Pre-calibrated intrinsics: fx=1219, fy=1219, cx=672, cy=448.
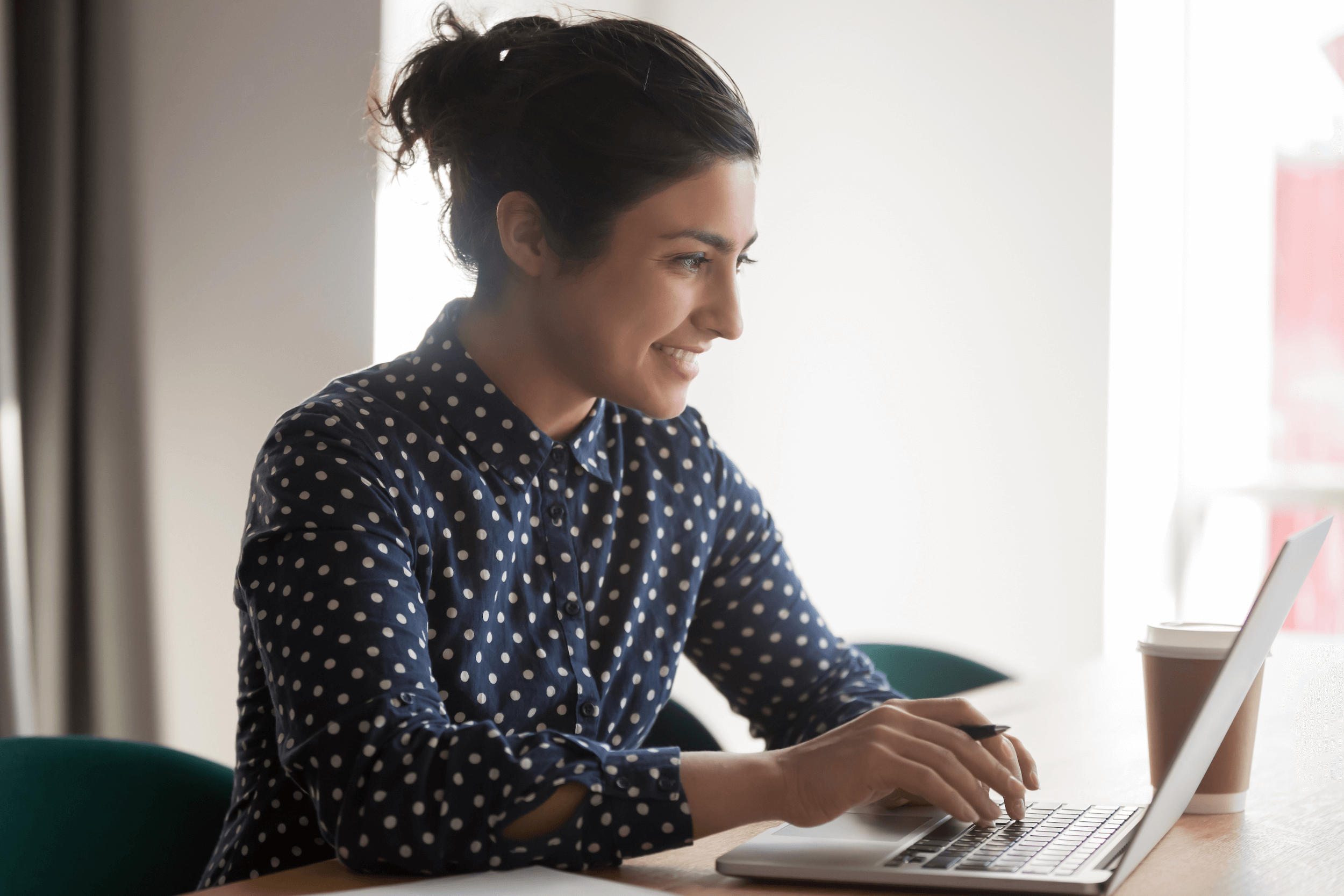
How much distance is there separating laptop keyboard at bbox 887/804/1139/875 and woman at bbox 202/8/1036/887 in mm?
26

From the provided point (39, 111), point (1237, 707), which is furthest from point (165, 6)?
point (1237, 707)

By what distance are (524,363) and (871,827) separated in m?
0.56

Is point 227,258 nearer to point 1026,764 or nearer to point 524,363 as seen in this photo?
point 524,363

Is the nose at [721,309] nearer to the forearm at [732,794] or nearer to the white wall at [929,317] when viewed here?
the forearm at [732,794]

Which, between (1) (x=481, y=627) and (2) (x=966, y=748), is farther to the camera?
(1) (x=481, y=627)

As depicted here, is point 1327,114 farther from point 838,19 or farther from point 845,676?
point 845,676

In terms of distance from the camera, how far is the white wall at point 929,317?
2.92 meters

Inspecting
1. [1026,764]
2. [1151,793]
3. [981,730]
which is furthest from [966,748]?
[1151,793]

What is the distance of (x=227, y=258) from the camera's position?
7.91ft

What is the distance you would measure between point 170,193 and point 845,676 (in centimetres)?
177

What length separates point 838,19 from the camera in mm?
3129

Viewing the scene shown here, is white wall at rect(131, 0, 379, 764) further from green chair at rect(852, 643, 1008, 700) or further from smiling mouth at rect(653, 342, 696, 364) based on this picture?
smiling mouth at rect(653, 342, 696, 364)

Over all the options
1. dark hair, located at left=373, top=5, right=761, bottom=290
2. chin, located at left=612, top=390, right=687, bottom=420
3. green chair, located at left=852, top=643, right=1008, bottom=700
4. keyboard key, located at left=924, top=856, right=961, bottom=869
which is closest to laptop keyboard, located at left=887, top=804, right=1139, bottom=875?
keyboard key, located at left=924, top=856, right=961, bottom=869

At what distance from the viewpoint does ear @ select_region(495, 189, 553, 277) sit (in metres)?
1.17
